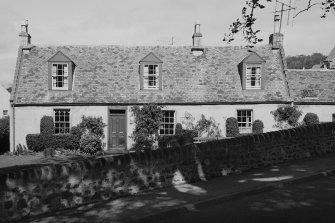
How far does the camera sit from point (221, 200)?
8.81 m

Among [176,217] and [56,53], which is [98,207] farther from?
[56,53]

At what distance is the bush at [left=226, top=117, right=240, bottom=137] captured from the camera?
75.9 ft

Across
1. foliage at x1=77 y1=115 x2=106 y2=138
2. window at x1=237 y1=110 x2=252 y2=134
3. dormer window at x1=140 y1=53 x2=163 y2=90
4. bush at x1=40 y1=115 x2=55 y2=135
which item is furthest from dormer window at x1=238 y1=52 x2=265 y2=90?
bush at x1=40 y1=115 x2=55 y2=135

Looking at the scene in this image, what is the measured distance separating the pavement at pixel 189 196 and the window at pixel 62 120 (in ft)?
47.0

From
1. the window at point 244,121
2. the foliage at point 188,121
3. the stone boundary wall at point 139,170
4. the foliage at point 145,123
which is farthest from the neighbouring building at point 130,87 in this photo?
the stone boundary wall at point 139,170

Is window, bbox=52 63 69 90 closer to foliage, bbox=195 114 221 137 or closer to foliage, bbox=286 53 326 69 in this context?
foliage, bbox=195 114 221 137

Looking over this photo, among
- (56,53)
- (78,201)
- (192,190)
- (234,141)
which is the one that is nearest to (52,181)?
(78,201)

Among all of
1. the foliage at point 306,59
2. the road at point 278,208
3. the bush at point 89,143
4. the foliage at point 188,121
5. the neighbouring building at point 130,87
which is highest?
the foliage at point 306,59

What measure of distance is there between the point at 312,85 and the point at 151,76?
38.5 feet

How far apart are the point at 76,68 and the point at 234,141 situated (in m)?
15.5

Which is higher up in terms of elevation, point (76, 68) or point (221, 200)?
point (76, 68)

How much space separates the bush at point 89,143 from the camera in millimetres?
22047

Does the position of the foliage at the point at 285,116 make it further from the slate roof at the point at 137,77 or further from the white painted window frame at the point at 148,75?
the white painted window frame at the point at 148,75

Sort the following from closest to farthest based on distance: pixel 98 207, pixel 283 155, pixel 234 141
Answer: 1. pixel 98 207
2. pixel 234 141
3. pixel 283 155
